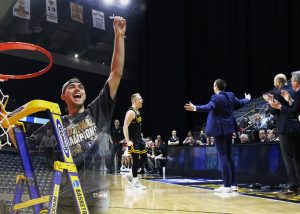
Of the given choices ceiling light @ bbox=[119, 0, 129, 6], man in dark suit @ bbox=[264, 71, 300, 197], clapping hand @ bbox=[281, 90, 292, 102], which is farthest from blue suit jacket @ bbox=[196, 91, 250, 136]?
ceiling light @ bbox=[119, 0, 129, 6]

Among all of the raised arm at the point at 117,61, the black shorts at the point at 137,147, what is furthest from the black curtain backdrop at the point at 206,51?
the raised arm at the point at 117,61

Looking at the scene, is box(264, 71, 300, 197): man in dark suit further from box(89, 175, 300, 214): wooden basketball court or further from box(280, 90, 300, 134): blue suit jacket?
box(89, 175, 300, 214): wooden basketball court

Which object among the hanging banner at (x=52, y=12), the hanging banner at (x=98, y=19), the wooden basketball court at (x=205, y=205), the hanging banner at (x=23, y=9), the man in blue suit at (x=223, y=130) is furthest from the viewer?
the hanging banner at (x=98, y=19)

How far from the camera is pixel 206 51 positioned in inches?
800

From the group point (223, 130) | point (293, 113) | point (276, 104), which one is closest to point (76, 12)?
point (223, 130)

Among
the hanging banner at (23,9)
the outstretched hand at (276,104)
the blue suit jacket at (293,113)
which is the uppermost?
the hanging banner at (23,9)

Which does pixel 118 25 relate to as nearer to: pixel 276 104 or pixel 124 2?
pixel 276 104

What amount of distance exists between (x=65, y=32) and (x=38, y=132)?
1506cm

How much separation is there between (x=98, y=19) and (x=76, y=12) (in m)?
1.30

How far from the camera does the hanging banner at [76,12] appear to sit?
15508mm

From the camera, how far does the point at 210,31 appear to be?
800 inches

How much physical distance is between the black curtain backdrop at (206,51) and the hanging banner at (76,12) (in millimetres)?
4348

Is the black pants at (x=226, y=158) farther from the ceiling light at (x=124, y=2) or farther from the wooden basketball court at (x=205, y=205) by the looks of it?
the ceiling light at (x=124, y=2)

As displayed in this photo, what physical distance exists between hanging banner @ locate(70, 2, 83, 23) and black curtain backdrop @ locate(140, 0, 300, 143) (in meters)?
4.35
